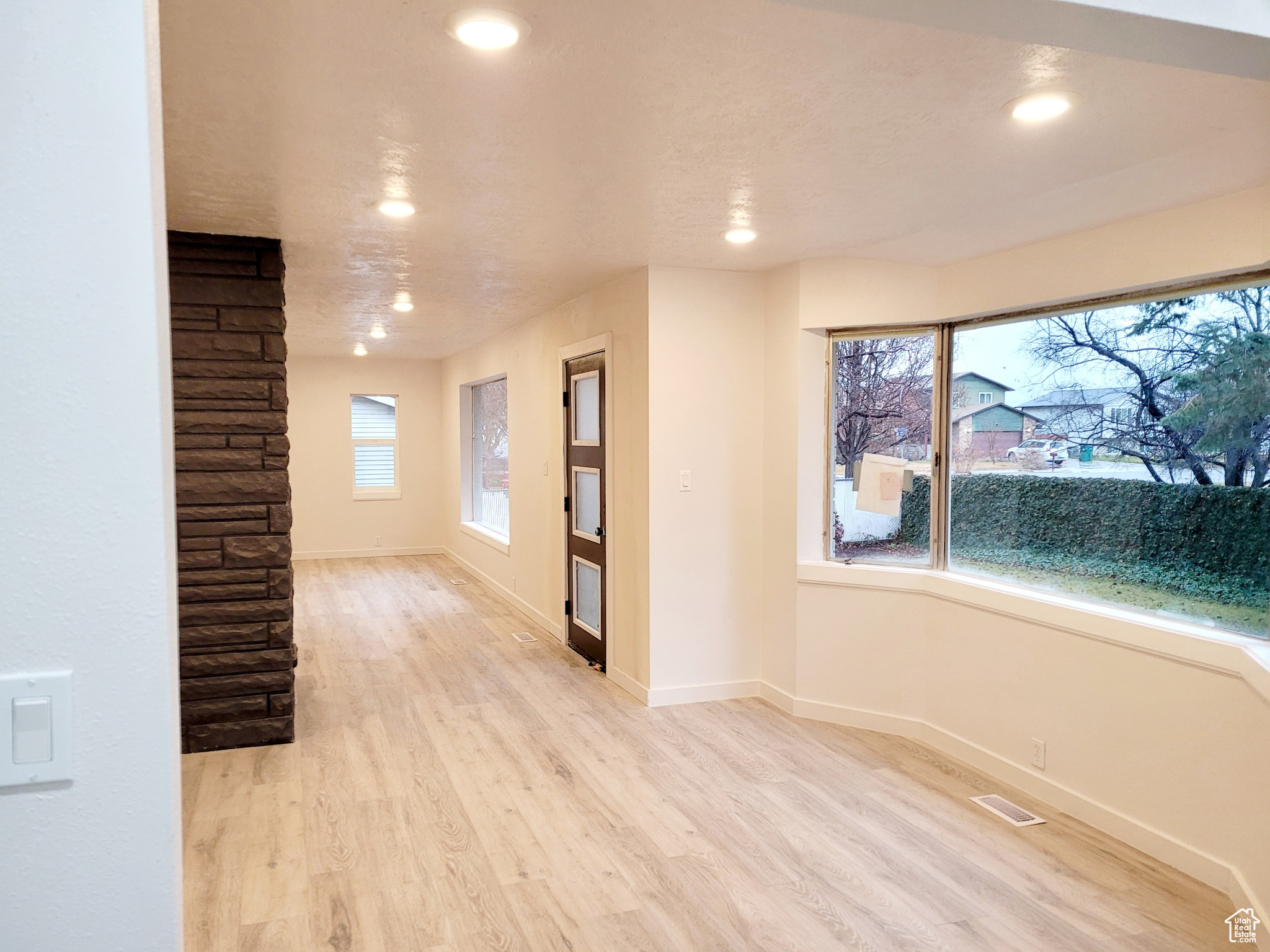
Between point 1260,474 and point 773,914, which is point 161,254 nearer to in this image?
point 773,914

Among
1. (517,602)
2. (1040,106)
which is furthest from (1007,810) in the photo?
(517,602)

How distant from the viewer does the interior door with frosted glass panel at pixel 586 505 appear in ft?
17.0

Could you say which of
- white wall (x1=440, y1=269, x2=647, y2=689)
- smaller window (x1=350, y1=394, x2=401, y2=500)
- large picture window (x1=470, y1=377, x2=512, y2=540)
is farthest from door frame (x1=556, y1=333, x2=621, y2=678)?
smaller window (x1=350, y1=394, x2=401, y2=500)

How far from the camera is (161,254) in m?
0.96

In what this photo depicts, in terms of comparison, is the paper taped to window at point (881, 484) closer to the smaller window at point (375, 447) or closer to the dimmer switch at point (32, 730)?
the dimmer switch at point (32, 730)

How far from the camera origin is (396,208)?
3285mm

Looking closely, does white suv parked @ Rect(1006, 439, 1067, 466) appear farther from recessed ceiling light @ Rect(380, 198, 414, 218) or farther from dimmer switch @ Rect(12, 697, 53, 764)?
dimmer switch @ Rect(12, 697, 53, 764)

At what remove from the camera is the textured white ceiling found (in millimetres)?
1861

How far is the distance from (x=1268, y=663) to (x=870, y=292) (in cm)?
227

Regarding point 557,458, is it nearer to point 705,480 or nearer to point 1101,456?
point 705,480

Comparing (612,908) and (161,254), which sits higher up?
(161,254)

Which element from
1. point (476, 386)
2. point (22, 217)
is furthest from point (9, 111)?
point (476, 386)

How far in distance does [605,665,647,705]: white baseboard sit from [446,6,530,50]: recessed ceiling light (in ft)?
11.1

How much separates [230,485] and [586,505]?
88.8 inches
